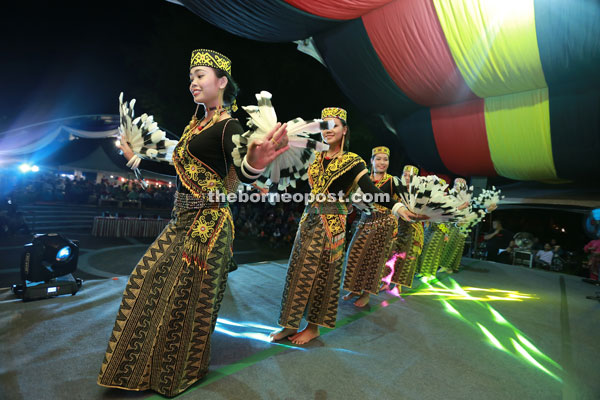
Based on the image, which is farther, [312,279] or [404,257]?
[404,257]

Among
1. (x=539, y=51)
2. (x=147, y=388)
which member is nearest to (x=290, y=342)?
(x=147, y=388)

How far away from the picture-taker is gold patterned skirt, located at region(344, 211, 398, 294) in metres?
3.38

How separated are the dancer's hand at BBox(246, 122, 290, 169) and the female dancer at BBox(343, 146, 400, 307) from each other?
7.46ft

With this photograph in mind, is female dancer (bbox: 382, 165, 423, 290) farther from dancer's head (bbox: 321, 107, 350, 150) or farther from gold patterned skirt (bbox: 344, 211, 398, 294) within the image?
dancer's head (bbox: 321, 107, 350, 150)

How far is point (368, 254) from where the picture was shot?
343 cm

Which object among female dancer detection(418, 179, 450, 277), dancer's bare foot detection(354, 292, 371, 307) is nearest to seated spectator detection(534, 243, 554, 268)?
female dancer detection(418, 179, 450, 277)

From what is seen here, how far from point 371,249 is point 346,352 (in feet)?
4.78

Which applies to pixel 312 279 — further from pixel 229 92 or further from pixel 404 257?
pixel 404 257

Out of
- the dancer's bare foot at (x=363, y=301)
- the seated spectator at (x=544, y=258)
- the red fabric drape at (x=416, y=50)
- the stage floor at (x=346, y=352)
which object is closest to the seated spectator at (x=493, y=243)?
the seated spectator at (x=544, y=258)

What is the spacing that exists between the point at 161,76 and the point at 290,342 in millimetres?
6833

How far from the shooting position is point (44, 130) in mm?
7684

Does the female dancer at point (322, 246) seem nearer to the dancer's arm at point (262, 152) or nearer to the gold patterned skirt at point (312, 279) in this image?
the gold patterned skirt at point (312, 279)

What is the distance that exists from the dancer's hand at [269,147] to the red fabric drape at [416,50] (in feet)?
15.2

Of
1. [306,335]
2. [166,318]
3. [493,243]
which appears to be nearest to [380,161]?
[306,335]
